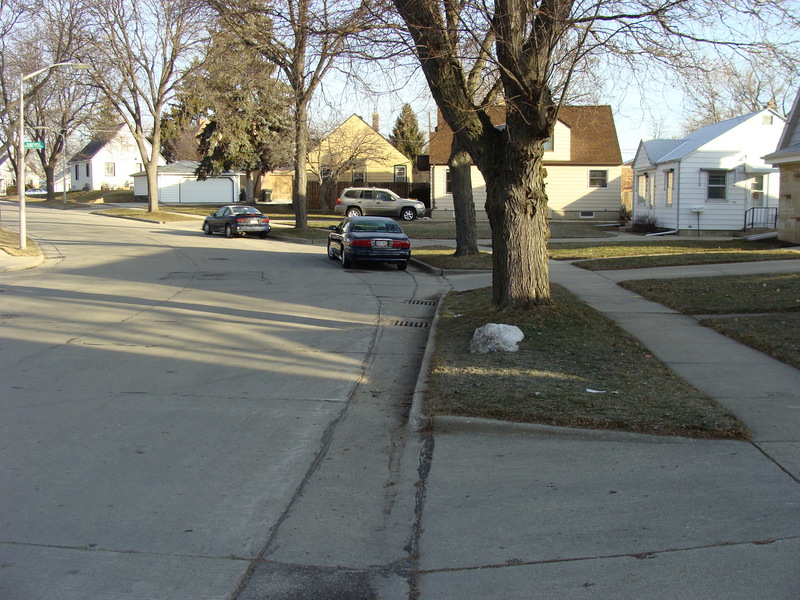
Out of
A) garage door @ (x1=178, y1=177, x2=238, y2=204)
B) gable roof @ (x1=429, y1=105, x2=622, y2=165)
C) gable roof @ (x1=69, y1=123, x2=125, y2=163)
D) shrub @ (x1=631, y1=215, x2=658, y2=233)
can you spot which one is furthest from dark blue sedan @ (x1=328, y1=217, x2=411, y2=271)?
gable roof @ (x1=69, y1=123, x2=125, y2=163)

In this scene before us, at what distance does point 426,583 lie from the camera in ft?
13.5

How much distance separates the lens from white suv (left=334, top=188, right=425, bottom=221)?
142 ft

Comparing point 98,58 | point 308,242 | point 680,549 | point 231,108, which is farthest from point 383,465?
point 231,108

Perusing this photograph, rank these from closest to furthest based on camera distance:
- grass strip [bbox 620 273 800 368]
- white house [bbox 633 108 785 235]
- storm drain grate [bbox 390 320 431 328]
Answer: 1. grass strip [bbox 620 273 800 368]
2. storm drain grate [bbox 390 320 431 328]
3. white house [bbox 633 108 785 235]

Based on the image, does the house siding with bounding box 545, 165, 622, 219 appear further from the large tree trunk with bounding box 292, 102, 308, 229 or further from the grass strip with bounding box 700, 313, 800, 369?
the grass strip with bounding box 700, 313, 800, 369

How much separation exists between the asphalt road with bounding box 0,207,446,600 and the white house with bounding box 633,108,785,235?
65.3 feet

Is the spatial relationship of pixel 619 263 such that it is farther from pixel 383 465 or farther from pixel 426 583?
pixel 426 583

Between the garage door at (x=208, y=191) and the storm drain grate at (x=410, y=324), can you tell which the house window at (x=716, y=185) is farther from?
the garage door at (x=208, y=191)

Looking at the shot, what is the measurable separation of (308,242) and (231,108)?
2406 cm

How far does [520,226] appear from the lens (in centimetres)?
1071

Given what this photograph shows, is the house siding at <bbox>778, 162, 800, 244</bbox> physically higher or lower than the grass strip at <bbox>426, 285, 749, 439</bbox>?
higher

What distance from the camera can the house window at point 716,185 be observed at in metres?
30.3

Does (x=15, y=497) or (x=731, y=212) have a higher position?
(x=731, y=212)

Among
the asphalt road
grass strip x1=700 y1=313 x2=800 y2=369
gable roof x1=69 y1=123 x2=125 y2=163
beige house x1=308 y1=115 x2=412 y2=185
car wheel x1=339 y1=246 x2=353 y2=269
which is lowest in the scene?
the asphalt road
